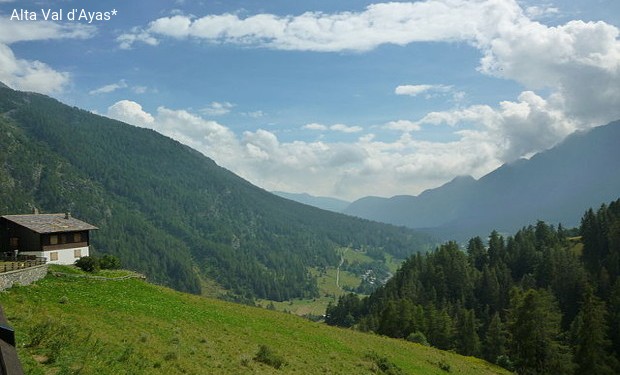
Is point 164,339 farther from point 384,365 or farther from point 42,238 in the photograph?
point 42,238

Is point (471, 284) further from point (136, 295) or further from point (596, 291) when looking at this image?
point (136, 295)

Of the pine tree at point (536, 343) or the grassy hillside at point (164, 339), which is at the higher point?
the grassy hillside at point (164, 339)

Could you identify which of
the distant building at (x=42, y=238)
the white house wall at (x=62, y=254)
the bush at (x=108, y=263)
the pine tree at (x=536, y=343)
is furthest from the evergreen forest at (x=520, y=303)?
the distant building at (x=42, y=238)

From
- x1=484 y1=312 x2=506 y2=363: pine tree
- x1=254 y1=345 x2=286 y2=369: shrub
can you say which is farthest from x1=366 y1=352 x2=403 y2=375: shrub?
x1=484 y1=312 x2=506 y2=363: pine tree

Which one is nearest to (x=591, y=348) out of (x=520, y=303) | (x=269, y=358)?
(x=520, y=303)

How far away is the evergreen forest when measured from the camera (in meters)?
76.4

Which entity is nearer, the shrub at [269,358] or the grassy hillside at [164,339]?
the grassy hillside at [164,339]

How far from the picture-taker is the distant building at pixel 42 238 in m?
56.8

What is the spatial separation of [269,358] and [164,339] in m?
7.78

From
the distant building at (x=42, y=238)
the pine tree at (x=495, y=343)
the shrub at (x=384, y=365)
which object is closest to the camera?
the shrub at (x=384, y=365)

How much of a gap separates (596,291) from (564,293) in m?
8.92

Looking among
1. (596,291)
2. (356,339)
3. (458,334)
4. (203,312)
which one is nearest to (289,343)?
(203,312)

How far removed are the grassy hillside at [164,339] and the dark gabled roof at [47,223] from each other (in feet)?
41.9

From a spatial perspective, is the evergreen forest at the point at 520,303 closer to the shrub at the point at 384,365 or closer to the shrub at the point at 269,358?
the shrub at the point at 384,365
